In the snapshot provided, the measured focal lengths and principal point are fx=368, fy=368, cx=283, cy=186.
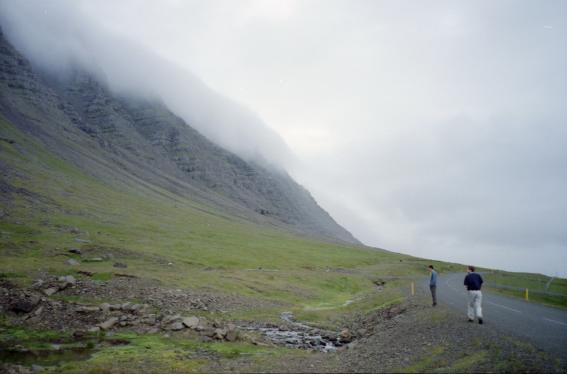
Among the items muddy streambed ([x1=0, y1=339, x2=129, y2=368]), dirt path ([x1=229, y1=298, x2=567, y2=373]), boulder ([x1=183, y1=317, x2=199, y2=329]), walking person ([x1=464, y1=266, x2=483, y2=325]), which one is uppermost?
walking person ([x1=464, y1=266, x2=483, y2=325])

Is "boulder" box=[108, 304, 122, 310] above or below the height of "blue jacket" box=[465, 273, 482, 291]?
below

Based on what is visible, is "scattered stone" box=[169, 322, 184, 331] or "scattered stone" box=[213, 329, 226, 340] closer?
"scattered stone" box=[213, 329, 226, 340]

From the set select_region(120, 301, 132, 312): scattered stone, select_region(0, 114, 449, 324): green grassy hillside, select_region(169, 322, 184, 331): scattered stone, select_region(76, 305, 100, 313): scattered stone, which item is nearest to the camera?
select_region(169, 322, 184, 331): scattered stone

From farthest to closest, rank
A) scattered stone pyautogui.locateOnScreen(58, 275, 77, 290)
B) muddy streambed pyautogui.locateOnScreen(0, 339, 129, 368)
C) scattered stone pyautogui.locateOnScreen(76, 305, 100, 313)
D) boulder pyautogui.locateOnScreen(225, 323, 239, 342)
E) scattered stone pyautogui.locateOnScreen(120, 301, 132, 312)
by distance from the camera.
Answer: scattered stone pyautogui.locateOnScreen(58, 275, 77, 290)
scattered stone pyautogui.locateOnScreen(120, 301, 132, 312)
scattered stone pyautogui.locateOnScreen(76, 305, 100, 313)
boulder pyautogui.locateOnScreen(225, 323, 239, 342)
muddy streambed pyautogui.locateOnScreen(0, 339, 129, 368)

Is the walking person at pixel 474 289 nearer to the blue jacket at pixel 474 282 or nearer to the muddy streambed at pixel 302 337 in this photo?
the blue jacket at pixel 474 282

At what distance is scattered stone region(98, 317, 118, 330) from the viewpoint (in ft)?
112

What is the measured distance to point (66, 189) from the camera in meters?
139

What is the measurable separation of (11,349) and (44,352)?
2586 millimetres

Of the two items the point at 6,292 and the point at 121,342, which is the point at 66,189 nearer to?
the point at 6,292

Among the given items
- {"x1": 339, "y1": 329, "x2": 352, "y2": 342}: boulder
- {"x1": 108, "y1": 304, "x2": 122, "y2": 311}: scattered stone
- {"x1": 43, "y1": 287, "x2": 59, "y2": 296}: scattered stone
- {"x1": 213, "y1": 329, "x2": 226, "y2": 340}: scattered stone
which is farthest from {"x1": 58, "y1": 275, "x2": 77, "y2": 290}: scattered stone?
{"x1": 339, "y1": 329, "x2": 352, "y2": 342}: boulder

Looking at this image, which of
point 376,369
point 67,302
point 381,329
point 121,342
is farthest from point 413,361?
point 67,302

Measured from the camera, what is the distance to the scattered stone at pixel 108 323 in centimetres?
3408

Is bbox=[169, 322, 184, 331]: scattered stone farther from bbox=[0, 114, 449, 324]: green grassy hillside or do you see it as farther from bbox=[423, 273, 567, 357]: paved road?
bbox=[423, 273, 567, 357]: paved road

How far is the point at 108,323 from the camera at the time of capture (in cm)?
3466
